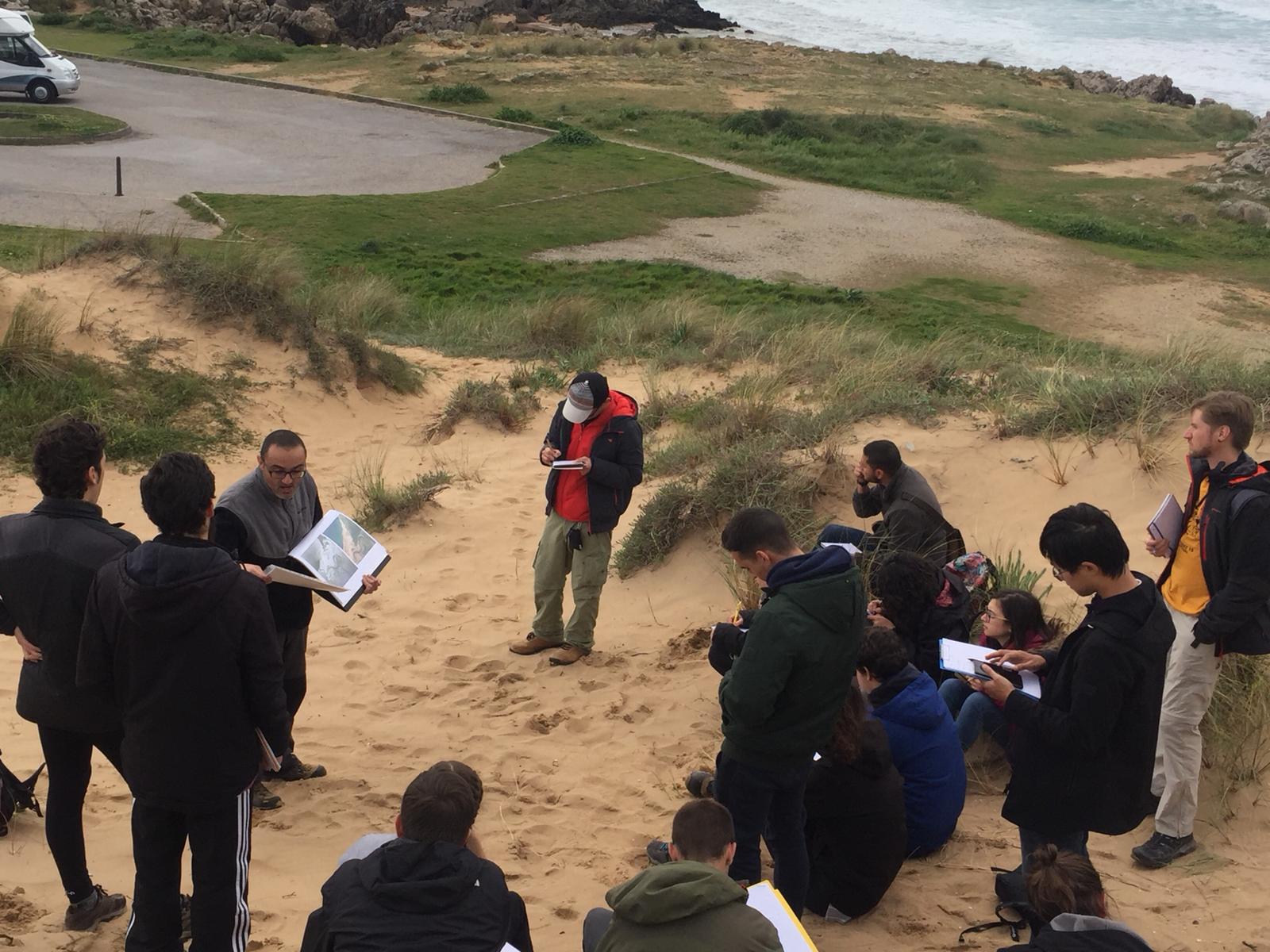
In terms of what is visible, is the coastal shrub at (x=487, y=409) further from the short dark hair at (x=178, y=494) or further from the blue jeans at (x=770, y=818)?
the short dark hair at (x=178, y=494)

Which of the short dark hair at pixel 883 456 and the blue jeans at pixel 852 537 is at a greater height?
the short dark hair at pixel 883 456

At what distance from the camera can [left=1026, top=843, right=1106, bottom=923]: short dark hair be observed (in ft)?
10.6

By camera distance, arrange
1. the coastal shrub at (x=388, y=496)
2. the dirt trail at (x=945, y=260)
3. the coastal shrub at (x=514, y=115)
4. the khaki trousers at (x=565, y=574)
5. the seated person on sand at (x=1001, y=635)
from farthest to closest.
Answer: the coastal shrub at (x=514, y=115) → the dirt trail at (x=945, y=260) → the coastal shrub at (x=388, y=496) → the khaki trousers at (x=565, y=574) → the seated person on sand at (x=1001, y=635)

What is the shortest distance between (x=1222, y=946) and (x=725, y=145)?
91.4 ft

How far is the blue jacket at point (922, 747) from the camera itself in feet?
15.1

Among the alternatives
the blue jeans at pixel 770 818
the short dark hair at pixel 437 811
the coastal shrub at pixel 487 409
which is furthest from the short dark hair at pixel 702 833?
the coastal shrub at pixel 487 409

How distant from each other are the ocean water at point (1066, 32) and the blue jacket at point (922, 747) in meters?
58.7

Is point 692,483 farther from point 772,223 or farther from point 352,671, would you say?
point 772,223

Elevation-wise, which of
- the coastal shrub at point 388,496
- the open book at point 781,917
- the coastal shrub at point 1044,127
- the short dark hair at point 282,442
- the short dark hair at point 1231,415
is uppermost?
the coastal shrub at point 1044,127

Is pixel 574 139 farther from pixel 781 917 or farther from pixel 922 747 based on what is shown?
pixel 781 917

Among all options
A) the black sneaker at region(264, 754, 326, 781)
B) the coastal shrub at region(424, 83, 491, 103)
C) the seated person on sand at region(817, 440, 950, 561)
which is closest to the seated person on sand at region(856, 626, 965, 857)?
the seated person on sand at region(817, 440, 950, 561)

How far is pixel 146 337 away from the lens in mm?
11227

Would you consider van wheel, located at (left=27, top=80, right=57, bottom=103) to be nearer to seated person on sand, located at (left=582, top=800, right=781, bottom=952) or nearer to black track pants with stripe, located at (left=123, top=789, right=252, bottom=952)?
black track pants with stripe, located at (left=123, top=789, right=252, bottom=952)

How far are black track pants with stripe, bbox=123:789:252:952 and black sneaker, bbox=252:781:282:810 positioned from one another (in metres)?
1.42
